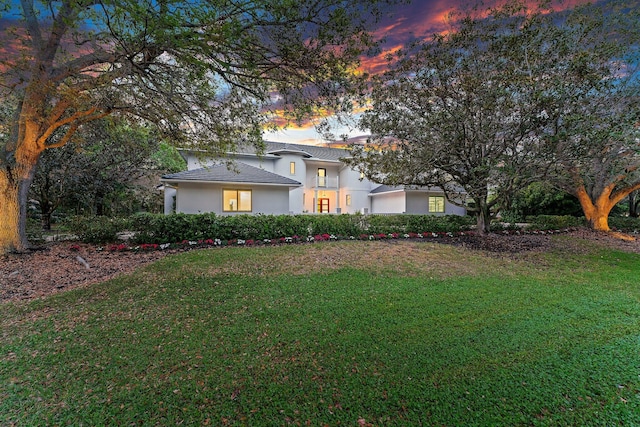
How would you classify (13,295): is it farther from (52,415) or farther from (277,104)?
(277,104)

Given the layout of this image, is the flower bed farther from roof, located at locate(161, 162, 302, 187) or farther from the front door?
the front door

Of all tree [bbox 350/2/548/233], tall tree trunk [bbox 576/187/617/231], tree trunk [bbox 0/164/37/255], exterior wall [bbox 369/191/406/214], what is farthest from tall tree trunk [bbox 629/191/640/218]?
tree trunk [bbox 0/164/37/255]

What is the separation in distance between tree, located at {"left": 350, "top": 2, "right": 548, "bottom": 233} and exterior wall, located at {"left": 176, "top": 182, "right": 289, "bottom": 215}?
7427mm

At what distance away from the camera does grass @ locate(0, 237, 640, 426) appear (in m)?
2.43

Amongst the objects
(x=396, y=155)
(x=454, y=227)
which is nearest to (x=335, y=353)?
(x=396, y=155)

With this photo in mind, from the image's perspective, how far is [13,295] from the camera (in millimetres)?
5141

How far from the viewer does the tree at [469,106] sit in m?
8.27

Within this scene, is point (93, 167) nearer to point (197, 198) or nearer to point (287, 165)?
point (197, 198)

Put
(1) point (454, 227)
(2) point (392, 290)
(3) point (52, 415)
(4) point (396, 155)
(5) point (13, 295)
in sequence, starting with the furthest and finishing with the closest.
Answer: (1) point (454, 227) → (4) point (396, 155) → (2) point (392, 290) → (5) point (13, 295) → (3) point (52, 415)

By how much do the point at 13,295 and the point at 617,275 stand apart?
13.6 m

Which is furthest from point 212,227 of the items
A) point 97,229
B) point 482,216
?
point 482,216

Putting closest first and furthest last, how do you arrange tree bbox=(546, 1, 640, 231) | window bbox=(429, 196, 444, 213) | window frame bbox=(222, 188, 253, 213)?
1. tree bbox=(546, 1, 640, 231)
2. window frame bbox=(222, 188, 253, 213)
3. window bbox=(429, 196, 444, 213)

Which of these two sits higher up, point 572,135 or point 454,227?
point 572,135

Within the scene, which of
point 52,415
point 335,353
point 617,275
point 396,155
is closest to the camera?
point 52,415
